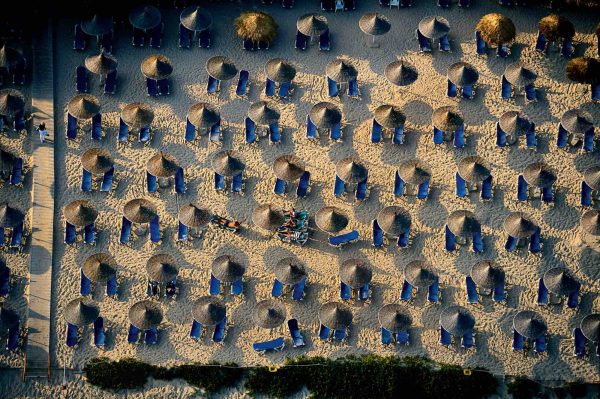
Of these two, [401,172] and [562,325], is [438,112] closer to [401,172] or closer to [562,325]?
[401,172]

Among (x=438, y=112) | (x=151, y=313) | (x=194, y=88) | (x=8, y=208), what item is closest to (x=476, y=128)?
(x=438, y=112)

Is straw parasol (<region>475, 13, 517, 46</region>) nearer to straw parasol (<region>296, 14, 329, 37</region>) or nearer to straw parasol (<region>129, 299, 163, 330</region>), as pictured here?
straw parasol (<region>296, 14, 329, 37</region>)

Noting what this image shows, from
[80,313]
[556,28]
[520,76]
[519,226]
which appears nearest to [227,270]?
[80,313]

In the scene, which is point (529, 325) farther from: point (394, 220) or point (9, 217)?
point (9, 217)

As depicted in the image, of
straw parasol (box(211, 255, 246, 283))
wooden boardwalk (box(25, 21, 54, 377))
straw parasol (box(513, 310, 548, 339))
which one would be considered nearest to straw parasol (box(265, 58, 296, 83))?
straw parasol (box(211, 255, 246, 283))

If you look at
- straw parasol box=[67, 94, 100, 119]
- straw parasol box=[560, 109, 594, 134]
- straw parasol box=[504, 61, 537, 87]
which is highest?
straw parasol box=[504, 61, 537, 87]

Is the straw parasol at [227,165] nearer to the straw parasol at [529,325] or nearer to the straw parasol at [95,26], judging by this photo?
the straw parasol at [95,26]

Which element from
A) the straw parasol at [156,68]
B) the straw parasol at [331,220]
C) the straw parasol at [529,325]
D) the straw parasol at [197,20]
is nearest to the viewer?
the straw parasol at [529,325]

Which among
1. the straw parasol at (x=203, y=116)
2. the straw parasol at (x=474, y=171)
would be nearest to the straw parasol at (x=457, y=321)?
the straw parasol at (x=474, y=171)
